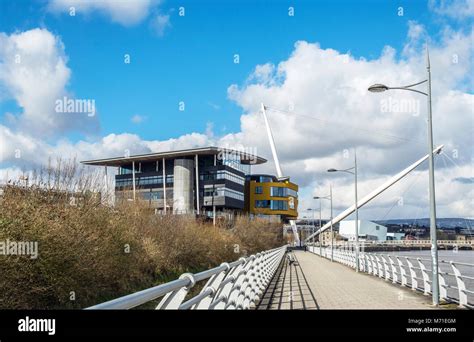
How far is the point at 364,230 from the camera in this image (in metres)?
144

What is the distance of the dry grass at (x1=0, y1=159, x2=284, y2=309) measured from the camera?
11.3m

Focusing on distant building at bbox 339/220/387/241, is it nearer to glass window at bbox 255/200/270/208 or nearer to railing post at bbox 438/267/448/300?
glass window at bbox 255/200/270/208

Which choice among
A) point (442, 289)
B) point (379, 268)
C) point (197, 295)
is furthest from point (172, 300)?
point (379, 268)

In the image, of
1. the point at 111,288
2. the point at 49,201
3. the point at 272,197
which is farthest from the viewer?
the point at 272,197

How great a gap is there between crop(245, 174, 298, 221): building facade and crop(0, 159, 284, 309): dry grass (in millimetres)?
74652

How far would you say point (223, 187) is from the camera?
276ft

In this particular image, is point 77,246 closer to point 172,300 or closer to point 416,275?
point 172,300

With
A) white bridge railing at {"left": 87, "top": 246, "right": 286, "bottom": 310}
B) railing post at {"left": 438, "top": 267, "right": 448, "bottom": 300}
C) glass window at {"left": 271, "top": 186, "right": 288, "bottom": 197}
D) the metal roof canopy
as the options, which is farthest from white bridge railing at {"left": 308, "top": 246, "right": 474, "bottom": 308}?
glass window at {"left": 271, "top": 186, "right": 288, "bottom": 197}

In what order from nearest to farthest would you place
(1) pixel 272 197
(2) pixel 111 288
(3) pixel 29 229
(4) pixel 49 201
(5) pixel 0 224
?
(5) pixel 0 224 < (3) pixel 29 229 < (4) pixel 49 201 < (2) pixel 111 288 < (1) pixel 272 197

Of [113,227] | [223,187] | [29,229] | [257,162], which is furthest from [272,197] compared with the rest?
[29,229]
